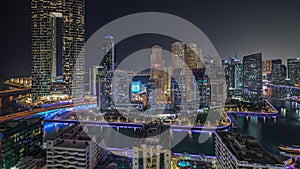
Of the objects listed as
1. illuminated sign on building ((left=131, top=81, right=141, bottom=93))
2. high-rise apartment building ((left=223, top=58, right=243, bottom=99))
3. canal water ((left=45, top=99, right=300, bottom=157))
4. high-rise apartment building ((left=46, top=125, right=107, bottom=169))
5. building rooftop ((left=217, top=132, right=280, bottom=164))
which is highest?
high-rise apartment building ((left=223, top=58, right=243, bottom=99))

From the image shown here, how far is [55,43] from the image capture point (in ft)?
40.5

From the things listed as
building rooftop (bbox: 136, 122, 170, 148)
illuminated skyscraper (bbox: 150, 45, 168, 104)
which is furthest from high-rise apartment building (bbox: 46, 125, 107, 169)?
illuminated skyscraper (bbox: 150, 45, 168, 104)

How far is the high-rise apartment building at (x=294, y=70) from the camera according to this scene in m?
19.0

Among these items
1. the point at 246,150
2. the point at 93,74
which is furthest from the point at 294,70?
the point at 246,150

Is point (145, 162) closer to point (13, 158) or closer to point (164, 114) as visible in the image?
point (13, 158)

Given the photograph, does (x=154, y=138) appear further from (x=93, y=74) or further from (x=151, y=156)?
(x=93, y=74)

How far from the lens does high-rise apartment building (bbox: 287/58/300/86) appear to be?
19023 mm

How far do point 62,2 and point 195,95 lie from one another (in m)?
10.4

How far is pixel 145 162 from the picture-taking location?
8.70 feet

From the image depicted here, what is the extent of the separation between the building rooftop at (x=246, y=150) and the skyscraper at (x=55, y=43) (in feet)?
36.2

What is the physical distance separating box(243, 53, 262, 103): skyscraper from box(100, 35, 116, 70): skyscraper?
1081 centimetres

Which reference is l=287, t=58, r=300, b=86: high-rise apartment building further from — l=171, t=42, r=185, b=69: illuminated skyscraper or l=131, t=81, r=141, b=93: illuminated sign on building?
l=131, t=81, r=141, b=93: illuminated sign on building

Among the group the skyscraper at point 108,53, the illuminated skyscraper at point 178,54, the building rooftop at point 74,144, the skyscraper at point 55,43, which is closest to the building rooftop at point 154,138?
the building rooftop at point 74,144

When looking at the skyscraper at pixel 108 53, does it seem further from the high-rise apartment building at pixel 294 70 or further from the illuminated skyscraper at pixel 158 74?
the high-rise apartment building at pixel 294 70
